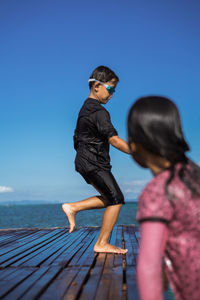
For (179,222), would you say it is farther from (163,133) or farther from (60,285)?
(60,285)

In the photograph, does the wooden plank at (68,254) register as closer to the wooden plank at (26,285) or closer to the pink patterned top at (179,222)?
the wooden plank at (26,285)

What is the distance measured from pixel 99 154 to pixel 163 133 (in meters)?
2.59

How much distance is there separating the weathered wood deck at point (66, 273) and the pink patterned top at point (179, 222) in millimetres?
1089

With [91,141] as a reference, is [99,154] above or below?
below

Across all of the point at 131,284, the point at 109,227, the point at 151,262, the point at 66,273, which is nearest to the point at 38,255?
the point at 109,227

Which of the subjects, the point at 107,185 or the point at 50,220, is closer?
the point at 107,185

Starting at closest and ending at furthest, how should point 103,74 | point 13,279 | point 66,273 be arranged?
point 13,279 < point 66,273 < point 103,74

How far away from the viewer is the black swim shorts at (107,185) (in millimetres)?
3682

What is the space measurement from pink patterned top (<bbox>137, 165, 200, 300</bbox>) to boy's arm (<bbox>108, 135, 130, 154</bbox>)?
1.82 metres

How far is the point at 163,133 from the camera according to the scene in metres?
1.18

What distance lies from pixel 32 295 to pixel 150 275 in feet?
4.83

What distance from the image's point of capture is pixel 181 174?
45.6 inches

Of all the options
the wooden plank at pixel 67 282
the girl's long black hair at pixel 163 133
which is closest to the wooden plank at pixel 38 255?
the wooden plank at pixel 67 282

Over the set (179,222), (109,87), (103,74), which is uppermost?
(103,74)
